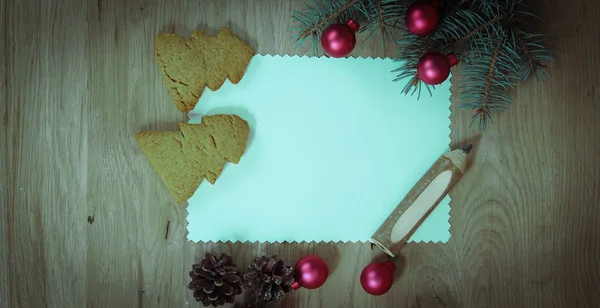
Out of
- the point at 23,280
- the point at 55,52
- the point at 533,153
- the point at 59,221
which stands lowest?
the point at 23,280

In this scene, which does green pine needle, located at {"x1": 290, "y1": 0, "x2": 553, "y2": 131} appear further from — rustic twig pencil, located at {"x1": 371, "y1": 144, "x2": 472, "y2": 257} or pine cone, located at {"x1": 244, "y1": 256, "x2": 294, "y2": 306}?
pine cone, located at {"x1": 244, "y1": 256, "x2": 294, "y2": 306}

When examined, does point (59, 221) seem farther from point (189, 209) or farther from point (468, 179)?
point (468, 179)

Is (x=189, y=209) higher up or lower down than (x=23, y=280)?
higher up

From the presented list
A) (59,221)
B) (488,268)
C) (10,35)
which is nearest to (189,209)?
(59,221)

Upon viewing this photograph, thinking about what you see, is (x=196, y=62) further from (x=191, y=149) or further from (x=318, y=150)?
(x=318, y=150)

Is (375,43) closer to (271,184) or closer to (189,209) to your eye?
(271,184)

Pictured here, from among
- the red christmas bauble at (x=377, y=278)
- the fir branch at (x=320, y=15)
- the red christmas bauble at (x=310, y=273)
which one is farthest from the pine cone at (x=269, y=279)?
the fir branch at (x=320, y=15)

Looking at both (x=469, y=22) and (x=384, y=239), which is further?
(x=384, y=239)
